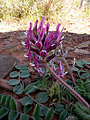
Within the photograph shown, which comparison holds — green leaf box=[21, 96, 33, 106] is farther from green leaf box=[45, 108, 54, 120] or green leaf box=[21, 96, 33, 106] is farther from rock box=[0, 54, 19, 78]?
rock box=[0, 54, 19, 78]

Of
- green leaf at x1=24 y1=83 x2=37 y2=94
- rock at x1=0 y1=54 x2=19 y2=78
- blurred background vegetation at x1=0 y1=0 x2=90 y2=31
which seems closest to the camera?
green leaf at x1=24 y1=83 x2=37 y2=94

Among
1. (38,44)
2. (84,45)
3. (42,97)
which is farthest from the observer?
(84,45)

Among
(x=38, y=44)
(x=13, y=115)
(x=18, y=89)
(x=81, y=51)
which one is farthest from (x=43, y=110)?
(x=81, y=51)

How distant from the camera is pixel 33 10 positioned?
4.39 m

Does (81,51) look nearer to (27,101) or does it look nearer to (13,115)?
(27,101)

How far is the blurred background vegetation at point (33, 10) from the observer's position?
4406 mm

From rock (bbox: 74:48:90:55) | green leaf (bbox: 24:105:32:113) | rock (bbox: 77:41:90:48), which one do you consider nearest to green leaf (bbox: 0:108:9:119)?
green leaf (bbox: 24:105:32:113)

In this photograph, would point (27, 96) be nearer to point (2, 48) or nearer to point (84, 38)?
point (2, 48)

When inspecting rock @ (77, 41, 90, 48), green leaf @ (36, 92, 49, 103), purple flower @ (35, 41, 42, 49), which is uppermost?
purple flower @ (35, 41, 42, 49)

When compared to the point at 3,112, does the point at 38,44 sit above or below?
above

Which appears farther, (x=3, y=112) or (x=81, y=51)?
(x=81, y=51)

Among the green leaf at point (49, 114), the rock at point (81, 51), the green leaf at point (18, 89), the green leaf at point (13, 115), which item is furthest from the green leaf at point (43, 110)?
the rock at point (81, 51)

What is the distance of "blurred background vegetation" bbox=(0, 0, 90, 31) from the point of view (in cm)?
441

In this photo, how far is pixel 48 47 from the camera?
37.9 inches
